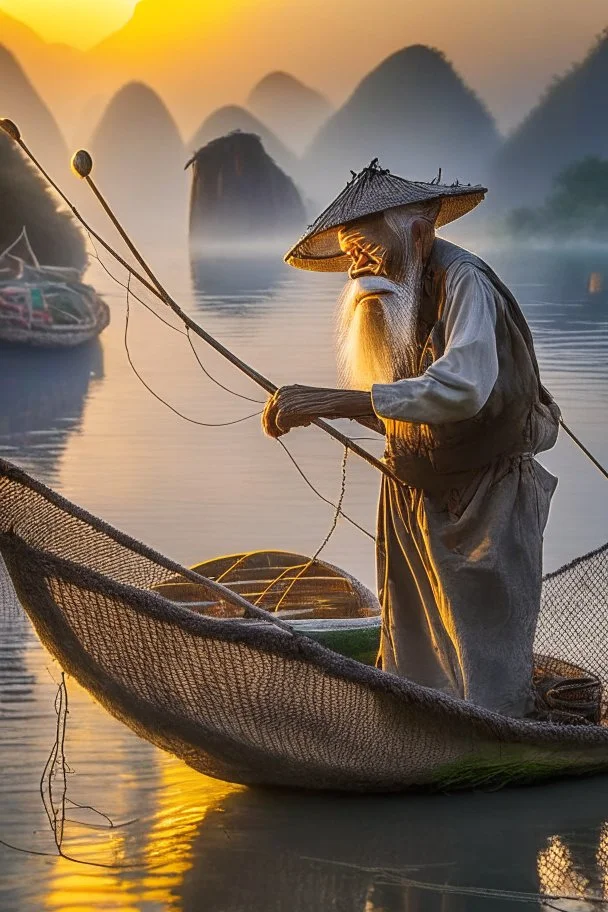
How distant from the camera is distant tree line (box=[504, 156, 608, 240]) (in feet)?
73.8

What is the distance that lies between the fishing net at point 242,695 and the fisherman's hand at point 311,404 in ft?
1.26

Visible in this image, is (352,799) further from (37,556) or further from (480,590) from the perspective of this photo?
(37,556)

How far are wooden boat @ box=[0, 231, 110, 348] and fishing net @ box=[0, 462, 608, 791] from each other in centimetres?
1335

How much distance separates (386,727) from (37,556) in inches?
27.2

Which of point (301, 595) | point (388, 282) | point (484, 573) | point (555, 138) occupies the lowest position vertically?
point (301, 595)

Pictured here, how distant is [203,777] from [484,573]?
0.74 meters

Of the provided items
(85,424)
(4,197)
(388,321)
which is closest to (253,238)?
(4,197)

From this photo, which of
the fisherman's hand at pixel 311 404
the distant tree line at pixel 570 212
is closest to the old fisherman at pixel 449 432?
the fisherman's hand at pixel 311 404

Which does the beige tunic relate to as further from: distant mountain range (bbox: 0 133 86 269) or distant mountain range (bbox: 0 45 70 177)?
distant mountain range (bbox: 0 45 70 177)

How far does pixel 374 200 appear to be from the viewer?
3.19 meters

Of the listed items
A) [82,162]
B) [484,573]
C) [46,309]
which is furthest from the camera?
[46,309]

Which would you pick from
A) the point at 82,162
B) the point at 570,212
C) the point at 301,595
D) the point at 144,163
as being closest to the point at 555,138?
the point at 570,212

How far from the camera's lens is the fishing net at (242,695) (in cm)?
286

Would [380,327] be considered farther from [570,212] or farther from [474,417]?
[570,212]
